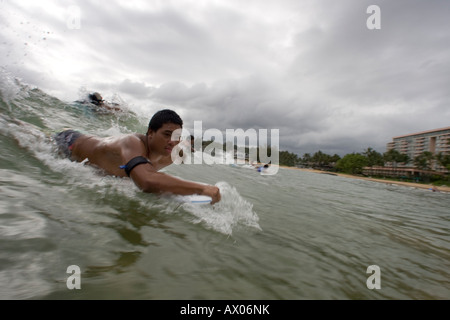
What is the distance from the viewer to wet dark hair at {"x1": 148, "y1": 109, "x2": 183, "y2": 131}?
3.54 meters

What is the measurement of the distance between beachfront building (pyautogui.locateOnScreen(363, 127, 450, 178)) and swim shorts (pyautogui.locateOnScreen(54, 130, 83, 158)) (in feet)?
378

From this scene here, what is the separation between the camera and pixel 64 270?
5.14ft

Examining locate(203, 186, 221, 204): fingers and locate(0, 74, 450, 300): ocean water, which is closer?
locate(0, 74, 450, 300): ocean water

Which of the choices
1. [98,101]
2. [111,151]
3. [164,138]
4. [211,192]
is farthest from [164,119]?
[98,101]

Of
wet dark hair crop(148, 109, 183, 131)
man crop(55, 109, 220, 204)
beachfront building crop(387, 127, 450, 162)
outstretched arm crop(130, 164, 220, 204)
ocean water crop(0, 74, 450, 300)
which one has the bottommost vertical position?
ocean water crop(0, 74, 450, 300)

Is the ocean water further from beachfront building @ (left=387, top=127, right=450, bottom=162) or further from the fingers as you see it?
beachfront building @ (left=387, top=127, right=450, bottom=162)

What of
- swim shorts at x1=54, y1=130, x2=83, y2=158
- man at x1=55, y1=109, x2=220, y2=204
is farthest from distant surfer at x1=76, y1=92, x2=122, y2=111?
man at x1=55, y1=109, x2=220, y2=204

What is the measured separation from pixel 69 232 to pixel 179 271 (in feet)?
3.86

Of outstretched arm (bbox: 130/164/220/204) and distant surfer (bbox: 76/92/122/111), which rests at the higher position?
distant surfer (bbox: 76/92/122/111)

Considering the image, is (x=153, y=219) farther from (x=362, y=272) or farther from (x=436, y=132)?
(x=436, y=132)

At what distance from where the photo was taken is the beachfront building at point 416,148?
304 ft
